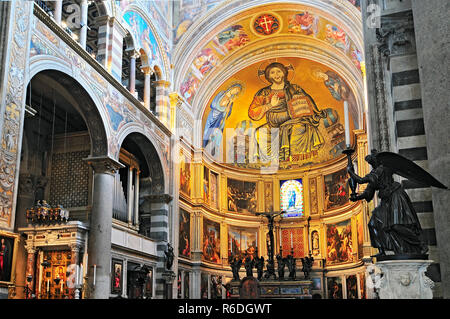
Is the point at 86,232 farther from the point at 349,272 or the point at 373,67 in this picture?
the point at 349,272

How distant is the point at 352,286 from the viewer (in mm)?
24234

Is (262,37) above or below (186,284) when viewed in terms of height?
above

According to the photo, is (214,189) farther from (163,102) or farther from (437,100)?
(437,100)

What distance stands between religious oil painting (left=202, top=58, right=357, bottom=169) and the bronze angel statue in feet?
68.0

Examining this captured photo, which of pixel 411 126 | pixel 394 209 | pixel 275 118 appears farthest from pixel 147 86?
pixel 394 209

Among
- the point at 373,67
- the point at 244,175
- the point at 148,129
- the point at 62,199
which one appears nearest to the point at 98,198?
the point at 62,199

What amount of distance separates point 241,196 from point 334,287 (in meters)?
7.09

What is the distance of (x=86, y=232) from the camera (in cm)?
1543

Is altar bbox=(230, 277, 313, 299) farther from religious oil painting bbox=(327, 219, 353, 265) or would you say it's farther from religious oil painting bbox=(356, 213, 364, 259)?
religious oil painting bbox=(327, 219, 353, 265)

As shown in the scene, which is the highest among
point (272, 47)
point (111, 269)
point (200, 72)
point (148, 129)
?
point (272, 47)

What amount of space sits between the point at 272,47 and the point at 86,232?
14903 millimetres

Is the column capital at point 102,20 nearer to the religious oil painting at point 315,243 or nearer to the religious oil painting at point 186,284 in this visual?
the religious oil painting at point 186,284

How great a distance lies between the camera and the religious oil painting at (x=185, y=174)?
23234mm

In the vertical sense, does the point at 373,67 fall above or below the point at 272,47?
below
